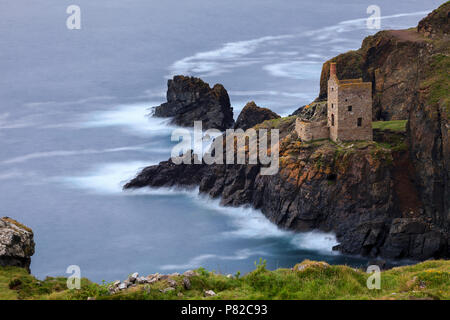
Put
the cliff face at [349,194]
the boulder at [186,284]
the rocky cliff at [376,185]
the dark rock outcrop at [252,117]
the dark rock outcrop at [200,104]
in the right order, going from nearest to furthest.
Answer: the boulder at [186,284], the rocky cliff at [376,185], the cliff face at [349,194], the dark rock outcrop at [252,117], the dark rock outcrop at [200,104]

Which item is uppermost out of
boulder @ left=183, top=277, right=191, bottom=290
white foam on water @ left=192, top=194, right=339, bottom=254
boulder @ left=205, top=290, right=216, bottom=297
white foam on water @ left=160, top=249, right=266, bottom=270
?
boulder @ left=183, top=277, right=191, bottom=290

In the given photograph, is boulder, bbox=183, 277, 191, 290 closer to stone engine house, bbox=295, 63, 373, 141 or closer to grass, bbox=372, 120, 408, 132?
stone engine house, bbox=295, 63, 373, 141

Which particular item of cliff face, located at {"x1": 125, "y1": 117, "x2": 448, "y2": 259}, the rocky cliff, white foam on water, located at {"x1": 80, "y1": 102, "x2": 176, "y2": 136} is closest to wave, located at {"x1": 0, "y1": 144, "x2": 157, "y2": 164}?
white foam on water, located at {"x1": 80, "y1": 102, "x2": 176, "y2": 136}

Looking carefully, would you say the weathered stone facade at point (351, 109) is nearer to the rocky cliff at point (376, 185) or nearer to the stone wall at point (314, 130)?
the rocky cliff at point (376, 185)

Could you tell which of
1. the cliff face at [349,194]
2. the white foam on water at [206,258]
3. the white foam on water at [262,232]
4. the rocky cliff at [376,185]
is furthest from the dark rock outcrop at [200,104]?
the white foam on water at [206,258]

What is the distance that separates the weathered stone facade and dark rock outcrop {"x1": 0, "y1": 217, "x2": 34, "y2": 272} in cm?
4296
